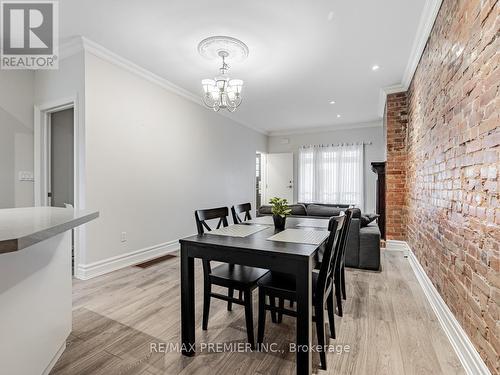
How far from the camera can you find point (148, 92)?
3.72 meters

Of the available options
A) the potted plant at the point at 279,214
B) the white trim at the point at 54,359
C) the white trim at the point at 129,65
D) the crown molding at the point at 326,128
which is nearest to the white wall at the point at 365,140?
the crown molding at the point at 326,128

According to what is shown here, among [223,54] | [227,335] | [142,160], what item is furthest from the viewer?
[142,160]

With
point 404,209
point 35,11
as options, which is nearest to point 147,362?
point 35,11

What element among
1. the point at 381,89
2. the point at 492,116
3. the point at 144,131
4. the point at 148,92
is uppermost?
the point at 381,89

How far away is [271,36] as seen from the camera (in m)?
2.78

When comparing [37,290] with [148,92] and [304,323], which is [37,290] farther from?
[148,92]

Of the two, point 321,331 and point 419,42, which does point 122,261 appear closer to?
point 321,331

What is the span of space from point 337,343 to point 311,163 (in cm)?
589

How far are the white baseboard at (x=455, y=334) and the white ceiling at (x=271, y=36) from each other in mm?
2545

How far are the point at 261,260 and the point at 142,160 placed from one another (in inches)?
108

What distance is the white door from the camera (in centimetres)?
753

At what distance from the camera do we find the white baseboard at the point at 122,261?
2.96 metres

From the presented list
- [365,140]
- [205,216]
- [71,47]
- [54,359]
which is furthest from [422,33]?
[365,140]

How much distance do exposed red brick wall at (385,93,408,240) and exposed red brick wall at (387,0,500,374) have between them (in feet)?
4.89
